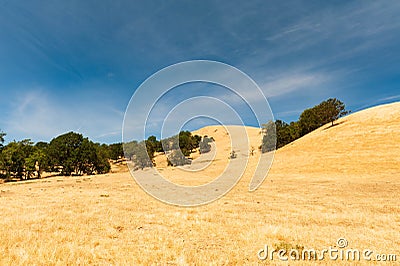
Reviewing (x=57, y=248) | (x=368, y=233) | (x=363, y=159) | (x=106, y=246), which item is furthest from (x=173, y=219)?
(x=363, y=159)

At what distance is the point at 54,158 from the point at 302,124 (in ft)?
381

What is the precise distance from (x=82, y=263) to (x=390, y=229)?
579 inches

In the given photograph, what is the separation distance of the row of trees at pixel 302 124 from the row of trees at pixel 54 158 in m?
72.6

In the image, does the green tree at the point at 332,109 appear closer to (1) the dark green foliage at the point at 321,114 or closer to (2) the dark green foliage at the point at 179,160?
(1) the dark green foliage at the point at 321,114

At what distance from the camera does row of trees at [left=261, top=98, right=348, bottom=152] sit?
10475cm

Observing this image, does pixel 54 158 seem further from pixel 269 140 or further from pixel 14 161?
pixel 269 140

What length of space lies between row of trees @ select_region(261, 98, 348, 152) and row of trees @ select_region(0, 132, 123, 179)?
72.6 m

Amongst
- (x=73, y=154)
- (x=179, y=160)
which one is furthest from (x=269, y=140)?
(x=73, y=154)

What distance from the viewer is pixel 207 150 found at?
13638cm

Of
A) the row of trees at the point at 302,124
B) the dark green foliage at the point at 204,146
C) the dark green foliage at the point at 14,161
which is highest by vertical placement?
the row of trees at the point at 302,124

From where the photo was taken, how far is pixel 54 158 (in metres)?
88.1

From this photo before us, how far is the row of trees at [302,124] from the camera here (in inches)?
4124

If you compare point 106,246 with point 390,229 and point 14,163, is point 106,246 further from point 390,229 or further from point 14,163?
point 14,163

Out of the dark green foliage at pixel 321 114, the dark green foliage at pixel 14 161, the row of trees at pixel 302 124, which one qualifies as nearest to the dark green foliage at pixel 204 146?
the row of trees at pixel 302 124
